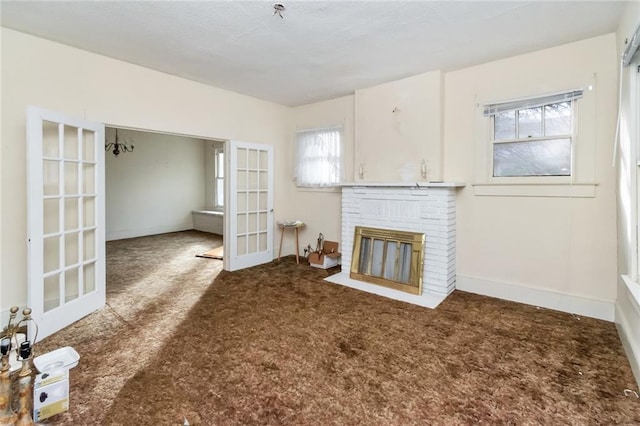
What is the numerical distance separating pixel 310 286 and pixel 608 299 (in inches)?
119

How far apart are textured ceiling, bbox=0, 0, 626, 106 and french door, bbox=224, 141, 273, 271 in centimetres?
134

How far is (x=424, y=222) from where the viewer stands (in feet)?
12.3

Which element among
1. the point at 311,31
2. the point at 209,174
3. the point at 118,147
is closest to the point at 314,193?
the point at 311,31

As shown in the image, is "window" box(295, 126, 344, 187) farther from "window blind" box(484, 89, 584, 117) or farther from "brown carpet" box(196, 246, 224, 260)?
"window blind" box(484, 89, 584, 117)

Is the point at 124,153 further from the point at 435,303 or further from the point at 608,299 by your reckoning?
the point at 608,299

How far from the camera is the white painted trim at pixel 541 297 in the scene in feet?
9.77

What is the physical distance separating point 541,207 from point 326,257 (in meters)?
2.79

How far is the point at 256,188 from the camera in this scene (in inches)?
196

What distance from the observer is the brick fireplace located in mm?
3594

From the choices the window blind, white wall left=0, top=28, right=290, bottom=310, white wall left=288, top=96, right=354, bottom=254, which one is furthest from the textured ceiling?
white wall left=288, top=96, right=354, bottom=254

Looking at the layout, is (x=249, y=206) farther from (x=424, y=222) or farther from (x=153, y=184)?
(x=153, y=184)

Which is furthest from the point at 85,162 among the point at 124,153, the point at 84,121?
the point at 124,153

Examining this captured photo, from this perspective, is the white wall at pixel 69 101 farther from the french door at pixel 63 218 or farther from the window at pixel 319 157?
the window at pixel 319 157

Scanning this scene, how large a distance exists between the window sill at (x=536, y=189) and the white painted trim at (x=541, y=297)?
1.00 metres
